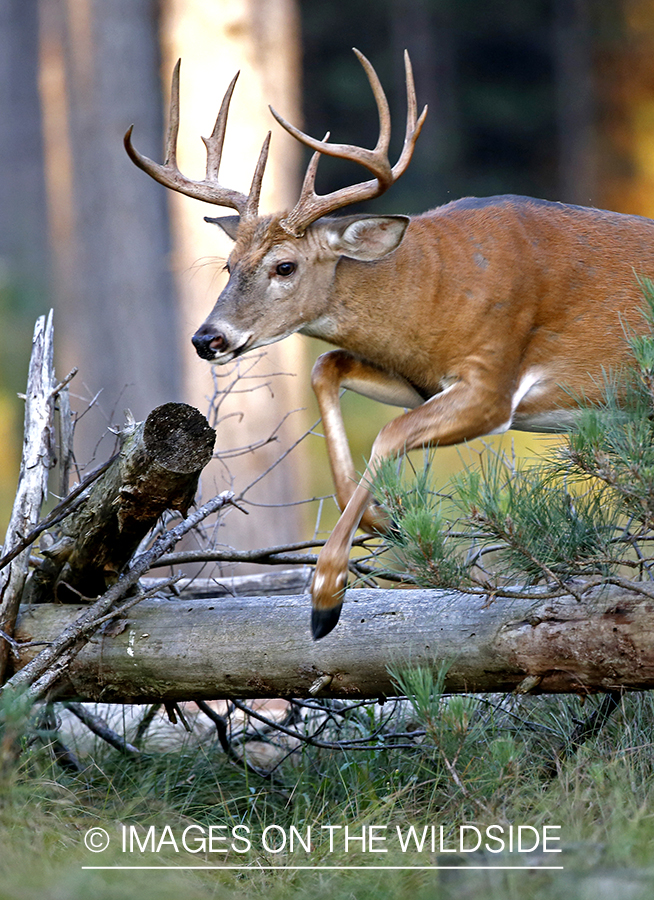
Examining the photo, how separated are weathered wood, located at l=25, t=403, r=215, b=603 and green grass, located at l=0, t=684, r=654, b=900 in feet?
1.93

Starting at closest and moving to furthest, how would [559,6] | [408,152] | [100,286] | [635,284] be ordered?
[408,152] → [635,284] → [100,286] → [559,6]

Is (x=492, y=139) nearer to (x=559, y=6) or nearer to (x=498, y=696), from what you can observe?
(x=559, y=6)

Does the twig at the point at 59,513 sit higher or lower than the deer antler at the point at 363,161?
lower

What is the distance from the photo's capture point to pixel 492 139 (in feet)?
73.9

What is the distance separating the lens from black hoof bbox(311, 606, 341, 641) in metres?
3.22

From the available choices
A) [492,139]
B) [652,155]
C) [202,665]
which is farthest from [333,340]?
[492,139]

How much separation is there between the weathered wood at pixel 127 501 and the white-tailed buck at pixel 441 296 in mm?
664

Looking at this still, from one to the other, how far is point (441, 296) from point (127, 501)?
4.35ft

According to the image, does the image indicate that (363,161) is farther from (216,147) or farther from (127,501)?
(127,501)

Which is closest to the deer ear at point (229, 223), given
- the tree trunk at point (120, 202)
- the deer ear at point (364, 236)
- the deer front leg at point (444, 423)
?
the deer ear at point (364, 236)

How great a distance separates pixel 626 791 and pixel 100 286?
6404 mm

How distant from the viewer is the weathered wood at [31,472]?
356 centimetres

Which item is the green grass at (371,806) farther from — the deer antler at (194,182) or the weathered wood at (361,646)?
the deer antler at (194,182)

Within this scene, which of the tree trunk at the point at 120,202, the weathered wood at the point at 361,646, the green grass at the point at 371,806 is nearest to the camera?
the green grass at the point at 371,806
